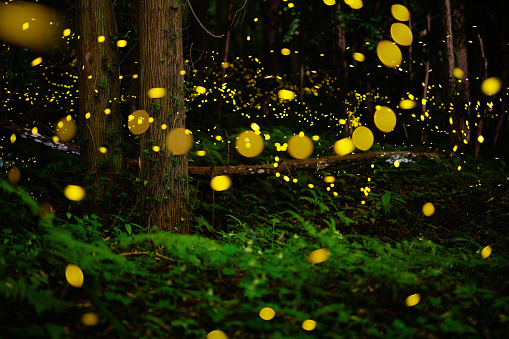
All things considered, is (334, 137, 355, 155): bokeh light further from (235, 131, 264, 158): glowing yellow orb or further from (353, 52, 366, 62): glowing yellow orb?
(353, 52, 366, 62): glowing yellow orb

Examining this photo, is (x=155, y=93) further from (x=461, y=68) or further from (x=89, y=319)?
(x=461, y=68)

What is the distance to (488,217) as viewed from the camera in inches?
246

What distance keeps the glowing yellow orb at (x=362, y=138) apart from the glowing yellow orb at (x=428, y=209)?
3.32 metres

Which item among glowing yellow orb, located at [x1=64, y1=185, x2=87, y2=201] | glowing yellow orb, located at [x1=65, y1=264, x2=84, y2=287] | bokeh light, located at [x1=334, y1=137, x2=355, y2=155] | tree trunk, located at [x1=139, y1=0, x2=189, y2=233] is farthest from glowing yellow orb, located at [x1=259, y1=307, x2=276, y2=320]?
bokeh light, located at [x1=334, y1=137, x2=355, y2=155]

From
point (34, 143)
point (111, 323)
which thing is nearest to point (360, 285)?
→ point (111, 323)

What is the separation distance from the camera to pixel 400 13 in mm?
11039

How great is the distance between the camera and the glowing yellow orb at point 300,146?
30.3 ft

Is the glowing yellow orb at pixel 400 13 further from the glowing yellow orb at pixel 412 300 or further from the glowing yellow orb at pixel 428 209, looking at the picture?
the glowing yellow orb at pixel 412 300

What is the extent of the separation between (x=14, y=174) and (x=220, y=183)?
3.74 m

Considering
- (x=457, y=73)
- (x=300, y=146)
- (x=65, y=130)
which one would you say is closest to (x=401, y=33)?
(x=457, y=73)

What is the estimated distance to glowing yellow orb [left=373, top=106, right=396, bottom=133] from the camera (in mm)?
12477

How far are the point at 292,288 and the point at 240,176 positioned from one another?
4550mm

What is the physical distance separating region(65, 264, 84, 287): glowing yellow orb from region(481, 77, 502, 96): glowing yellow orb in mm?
10655

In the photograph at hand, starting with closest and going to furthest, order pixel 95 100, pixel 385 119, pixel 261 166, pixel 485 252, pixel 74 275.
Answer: pixel 74 275 → pixel 485 252 → pixel 95 100 → pixel 261 166 → pixel 385 119
